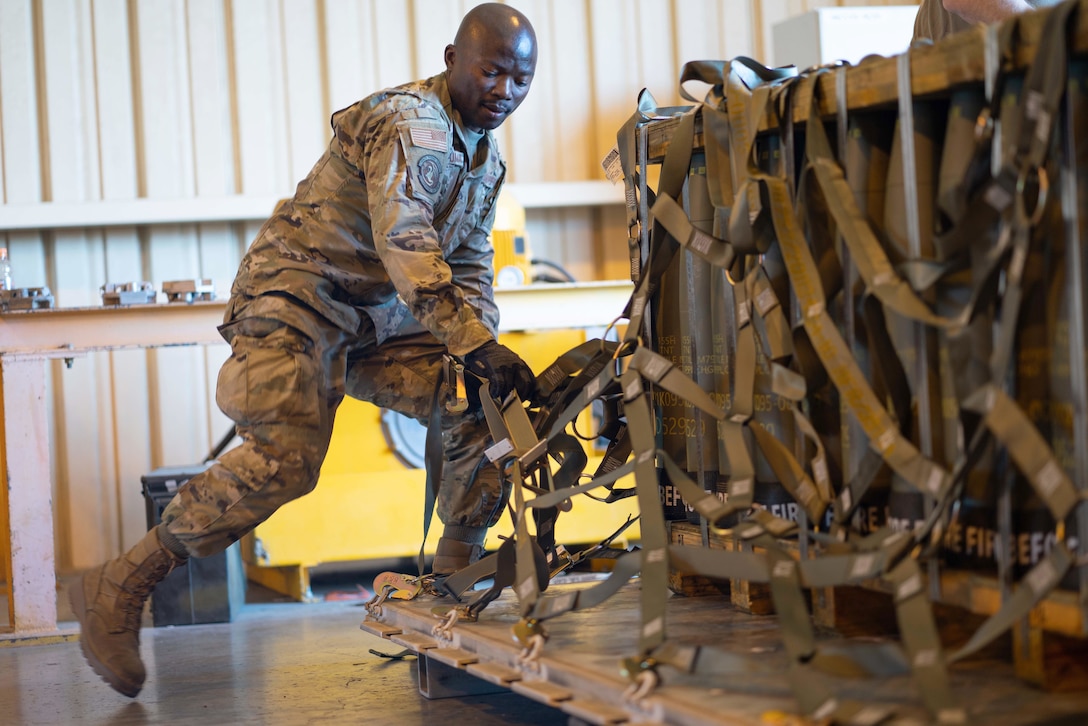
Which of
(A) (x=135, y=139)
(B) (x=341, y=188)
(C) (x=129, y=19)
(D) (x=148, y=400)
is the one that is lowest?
(D) (x=148, y=400)

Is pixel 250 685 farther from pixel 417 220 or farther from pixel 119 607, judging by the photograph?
pixel 417 220

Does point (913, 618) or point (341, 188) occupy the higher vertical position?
point (341, 188)

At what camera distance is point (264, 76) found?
22.3ft

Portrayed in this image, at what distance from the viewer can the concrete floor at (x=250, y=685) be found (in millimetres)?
2877

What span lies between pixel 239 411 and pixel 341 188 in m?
0.69

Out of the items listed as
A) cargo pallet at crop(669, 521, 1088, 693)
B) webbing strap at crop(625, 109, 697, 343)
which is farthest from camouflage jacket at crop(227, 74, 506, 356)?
cargo pallet at crop(669, 521, 1088, 693)

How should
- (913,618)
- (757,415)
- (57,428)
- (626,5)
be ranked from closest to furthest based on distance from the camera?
(913,618) < (757,415) < (57,428) < (626,5)

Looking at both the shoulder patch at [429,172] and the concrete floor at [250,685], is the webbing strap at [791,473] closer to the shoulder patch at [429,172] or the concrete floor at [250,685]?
the concrete floor at [250,685]

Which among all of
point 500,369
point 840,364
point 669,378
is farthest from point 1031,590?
point 500,369

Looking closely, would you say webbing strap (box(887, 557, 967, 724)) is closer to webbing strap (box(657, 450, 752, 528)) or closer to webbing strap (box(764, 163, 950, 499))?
webbing strap (box(764, 163, 950, 499))

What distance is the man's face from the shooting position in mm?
3062

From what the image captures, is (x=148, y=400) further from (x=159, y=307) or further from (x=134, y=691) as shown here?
(x=134, y=691)

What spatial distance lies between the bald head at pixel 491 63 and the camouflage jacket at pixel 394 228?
72mm

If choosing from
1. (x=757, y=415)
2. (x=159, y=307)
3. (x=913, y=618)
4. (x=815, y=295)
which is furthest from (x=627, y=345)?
(x=159, y=307)
